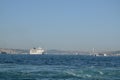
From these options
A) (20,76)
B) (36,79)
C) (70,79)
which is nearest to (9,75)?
(20,76)

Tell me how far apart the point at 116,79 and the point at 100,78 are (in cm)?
184

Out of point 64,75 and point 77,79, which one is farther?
point 64,75

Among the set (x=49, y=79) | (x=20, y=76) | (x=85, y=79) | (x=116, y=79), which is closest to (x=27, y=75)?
(x=20, y=76)

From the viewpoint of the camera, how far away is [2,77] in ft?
128

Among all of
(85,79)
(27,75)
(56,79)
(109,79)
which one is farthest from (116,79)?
(27,75)

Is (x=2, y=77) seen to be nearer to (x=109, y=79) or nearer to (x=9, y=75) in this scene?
(x=9, y=75)

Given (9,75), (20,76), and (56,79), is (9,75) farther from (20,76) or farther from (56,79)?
(56,79)

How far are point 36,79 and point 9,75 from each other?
13.7 ft

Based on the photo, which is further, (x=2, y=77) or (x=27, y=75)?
(x=27, y=75)

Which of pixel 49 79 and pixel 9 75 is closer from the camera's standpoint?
pixel 49 79

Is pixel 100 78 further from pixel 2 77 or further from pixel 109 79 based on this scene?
pixel 2 77

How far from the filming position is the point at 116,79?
4066 centimetres

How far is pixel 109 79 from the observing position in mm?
40156

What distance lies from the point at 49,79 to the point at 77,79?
3164 millimetres
